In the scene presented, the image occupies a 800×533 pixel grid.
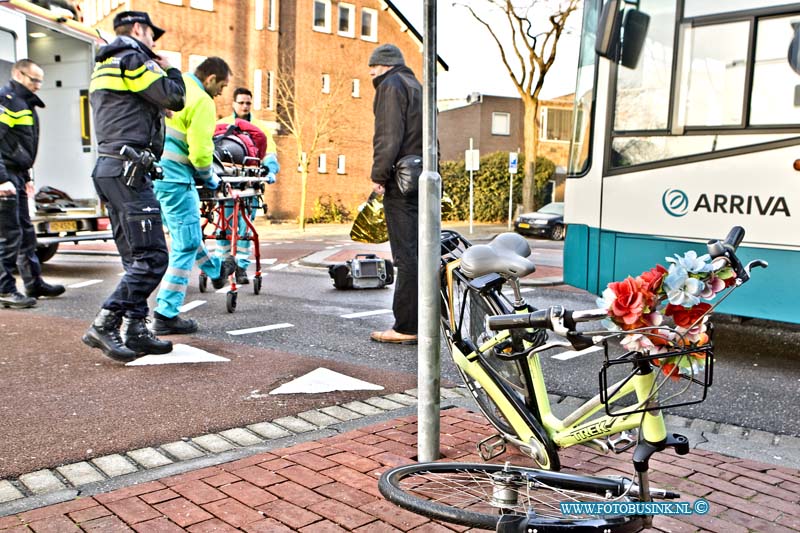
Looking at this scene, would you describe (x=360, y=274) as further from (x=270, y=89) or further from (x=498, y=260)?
(x=270, y=89)

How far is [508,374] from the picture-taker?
3342 mm

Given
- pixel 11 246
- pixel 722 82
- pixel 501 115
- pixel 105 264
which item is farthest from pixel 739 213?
pixel 501 115

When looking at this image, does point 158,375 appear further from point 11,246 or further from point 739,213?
point 739,213

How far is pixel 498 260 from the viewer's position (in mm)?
3174

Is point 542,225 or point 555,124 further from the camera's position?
point 555,124

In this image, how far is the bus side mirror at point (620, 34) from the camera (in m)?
6.81

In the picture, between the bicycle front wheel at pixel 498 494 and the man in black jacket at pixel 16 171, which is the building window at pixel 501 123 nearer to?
the man in black jacket at pixel 16 171

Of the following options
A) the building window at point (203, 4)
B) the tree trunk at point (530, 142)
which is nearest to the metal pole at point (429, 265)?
the tree trunk at point (530, 142)

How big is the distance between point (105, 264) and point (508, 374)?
10.7 meters

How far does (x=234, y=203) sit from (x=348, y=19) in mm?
30950

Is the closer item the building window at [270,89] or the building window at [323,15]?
the building window at [270,89]

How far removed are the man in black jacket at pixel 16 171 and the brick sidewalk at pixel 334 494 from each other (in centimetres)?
556

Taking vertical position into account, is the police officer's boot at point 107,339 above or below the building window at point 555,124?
below

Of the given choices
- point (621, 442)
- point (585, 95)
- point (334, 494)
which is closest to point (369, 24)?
point (585, 95)
